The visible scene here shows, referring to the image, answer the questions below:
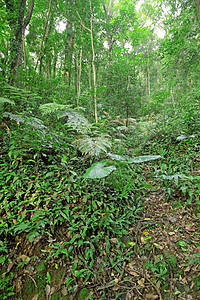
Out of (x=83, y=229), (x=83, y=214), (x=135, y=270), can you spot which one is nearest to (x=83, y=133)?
(x=83, y=214)

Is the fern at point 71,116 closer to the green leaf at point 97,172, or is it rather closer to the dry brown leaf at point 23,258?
the green leaf at point 97,172

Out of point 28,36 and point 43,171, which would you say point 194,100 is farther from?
point 28,36

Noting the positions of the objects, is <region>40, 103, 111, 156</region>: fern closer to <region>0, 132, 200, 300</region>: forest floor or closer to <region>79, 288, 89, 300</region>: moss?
<region>0, 132, 200, 300</region>: forest floor

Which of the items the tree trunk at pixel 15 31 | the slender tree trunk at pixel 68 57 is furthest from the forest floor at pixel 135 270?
the slender tree trunk at pixel 68 57

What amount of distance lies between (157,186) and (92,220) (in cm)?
145

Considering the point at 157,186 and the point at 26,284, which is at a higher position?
the point at 157,186

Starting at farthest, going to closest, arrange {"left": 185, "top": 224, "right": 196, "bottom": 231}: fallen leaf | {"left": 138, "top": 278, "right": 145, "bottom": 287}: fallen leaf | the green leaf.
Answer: {"left": 185, "top": 224, "right": 196, "bottom": 231}: fallen leaf, the green leaf, {"left": 138, "top": 278, "right": 145, "bottom": 287}: fallen leaf

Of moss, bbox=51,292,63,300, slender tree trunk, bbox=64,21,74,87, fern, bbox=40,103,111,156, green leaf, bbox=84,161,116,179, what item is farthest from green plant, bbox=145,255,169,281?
slender tree trunk, bbox=64,21,74,87

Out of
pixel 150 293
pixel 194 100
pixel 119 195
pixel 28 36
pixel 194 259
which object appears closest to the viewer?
pixel 150 293

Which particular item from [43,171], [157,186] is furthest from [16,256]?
[157,186]

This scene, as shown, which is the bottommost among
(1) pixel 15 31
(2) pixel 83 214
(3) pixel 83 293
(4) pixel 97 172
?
(3) pixel 83 293

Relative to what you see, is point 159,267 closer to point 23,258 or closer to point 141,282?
point 141,282

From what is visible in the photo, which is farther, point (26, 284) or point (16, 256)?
point (16, 256)

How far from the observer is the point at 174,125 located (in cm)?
393
